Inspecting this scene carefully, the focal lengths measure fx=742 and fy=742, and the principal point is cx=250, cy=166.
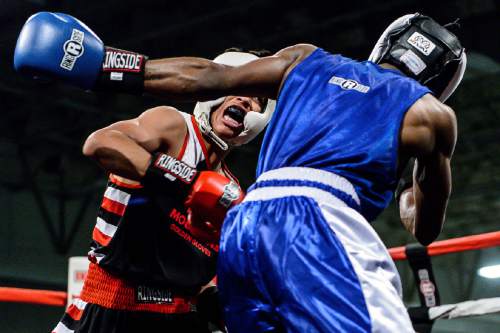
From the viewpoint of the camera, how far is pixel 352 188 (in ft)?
5.16

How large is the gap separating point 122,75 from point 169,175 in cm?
51

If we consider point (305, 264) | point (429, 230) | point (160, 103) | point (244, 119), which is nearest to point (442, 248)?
point (244, 119)

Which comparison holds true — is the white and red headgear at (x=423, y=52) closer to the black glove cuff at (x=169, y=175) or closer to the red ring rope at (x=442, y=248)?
the black glove cuff at (x=169, y=175)

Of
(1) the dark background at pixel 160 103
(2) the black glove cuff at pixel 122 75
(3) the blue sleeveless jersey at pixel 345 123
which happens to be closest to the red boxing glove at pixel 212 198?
(3) the blue sleeveless jersey at pixel 345 123

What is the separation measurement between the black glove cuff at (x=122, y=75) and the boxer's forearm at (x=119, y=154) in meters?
0.53

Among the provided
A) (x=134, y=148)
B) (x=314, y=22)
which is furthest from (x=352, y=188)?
(x=314, y=22)

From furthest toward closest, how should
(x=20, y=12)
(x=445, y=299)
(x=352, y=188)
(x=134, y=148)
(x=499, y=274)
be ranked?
(x=445, y=299)
(x=499, y=274)
(x=20, y=12)
(x=134, y=148)
(x=352, y=188)

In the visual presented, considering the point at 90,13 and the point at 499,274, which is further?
the point at 499,274

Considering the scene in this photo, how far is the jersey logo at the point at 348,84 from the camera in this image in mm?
1619

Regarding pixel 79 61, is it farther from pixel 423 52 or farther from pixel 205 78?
pixel 423 52

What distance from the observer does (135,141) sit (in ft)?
7.41

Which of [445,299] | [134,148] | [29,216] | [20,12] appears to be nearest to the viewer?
[134,148]

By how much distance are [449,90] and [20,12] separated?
5.81 meters

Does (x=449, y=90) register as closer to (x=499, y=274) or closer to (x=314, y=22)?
(x=314, y=22)
